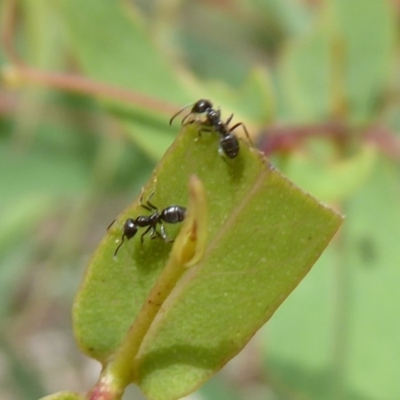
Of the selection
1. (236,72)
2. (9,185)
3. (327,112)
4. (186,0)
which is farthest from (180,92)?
(186,0)

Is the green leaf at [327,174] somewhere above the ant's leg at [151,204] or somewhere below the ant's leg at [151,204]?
above

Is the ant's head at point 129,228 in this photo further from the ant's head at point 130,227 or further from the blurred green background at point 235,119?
the blurred green background at point 235,119

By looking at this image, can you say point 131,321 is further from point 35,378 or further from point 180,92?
point 35,378

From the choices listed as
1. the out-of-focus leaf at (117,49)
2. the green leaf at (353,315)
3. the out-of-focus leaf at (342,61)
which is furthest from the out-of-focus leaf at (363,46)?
the out-of-focus leaf at (117,49)

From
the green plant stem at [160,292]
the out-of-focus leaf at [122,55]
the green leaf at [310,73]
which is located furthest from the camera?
the green leaf at [310,73]

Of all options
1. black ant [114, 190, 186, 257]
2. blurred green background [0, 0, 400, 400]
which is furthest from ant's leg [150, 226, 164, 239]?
blurred green background [0, 0, 400, 400]

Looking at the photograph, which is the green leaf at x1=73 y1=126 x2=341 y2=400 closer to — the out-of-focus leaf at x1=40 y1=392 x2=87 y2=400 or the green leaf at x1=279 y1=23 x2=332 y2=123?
the out-of-focus leaf at x1=40 y1=392 x2=87 y2=400

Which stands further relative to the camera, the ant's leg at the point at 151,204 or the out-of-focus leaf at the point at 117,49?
the out-of-focus leaf at the point at 117,49

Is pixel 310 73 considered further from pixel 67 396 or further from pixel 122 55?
pixel 67 396
